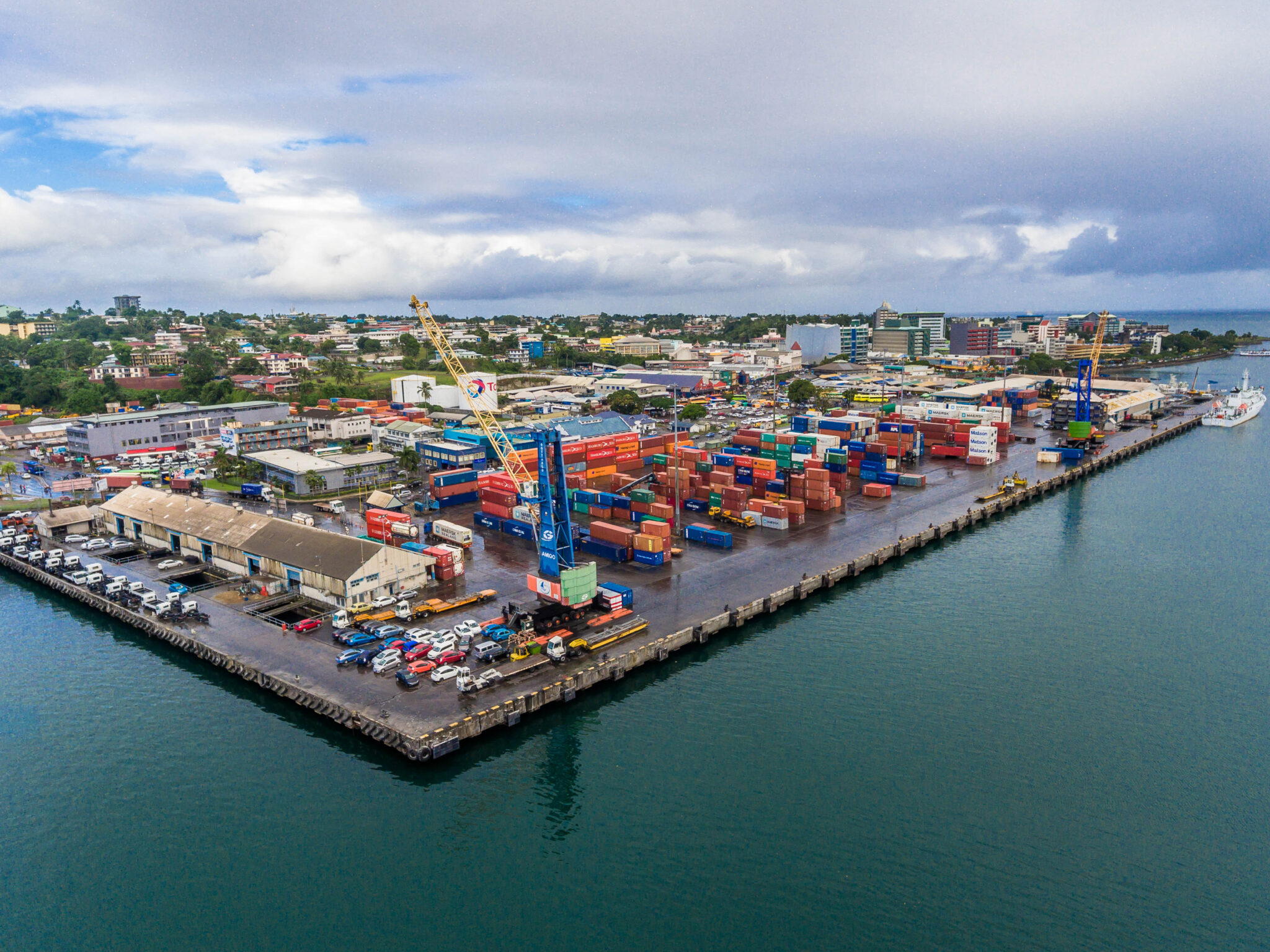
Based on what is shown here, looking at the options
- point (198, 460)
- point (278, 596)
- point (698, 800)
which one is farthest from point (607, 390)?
point (698, 800)

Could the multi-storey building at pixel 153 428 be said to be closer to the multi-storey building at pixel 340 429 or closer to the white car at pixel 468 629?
the multi-storey building at pixel 340 429

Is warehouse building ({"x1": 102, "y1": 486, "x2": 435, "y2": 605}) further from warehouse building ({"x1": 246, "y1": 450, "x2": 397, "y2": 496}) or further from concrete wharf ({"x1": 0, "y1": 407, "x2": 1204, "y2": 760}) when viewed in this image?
warehouse building ({"x1": 246, "y1": 450, "x2": 397, "y2": 496})

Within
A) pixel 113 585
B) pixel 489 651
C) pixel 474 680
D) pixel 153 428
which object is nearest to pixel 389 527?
pixel 113 585

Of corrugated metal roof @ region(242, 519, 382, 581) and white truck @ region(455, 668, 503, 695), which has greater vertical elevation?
corrugated metal roof @ region(242, 519, 382, 581)

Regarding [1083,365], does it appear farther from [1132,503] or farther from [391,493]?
[391,493]

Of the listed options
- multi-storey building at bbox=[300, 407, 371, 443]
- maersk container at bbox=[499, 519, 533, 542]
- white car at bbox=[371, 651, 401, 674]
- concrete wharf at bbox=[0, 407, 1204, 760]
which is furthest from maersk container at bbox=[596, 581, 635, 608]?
multi-storey building at bbox=[300, 407, 371, 443]

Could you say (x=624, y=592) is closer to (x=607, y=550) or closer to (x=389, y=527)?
(x=607, y=550)
